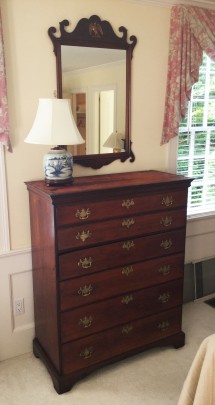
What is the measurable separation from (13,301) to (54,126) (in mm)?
1223

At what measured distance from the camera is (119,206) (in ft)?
7.03

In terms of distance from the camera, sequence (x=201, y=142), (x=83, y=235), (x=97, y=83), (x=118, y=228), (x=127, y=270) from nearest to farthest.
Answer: (x=83, y=235) < (x=118, y=228) < (x=127, y=270) < (x=97, y=83) < (x=201, y=142)

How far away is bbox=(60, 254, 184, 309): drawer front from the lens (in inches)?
82.7

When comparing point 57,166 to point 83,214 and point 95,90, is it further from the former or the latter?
point 95,90

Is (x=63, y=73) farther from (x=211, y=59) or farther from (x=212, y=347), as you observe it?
(x=212, y=347)

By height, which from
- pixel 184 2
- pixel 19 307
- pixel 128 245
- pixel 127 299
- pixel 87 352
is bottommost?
pixel 87 352

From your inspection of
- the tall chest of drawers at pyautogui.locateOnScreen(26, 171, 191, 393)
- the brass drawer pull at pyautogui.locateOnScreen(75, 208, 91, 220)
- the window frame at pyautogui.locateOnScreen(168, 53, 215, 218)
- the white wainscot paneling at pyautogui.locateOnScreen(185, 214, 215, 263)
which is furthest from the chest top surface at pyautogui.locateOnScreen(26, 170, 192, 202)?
the white wainscot paneling at pyautogui.locateOnScreen(185, 214, 215, 263)

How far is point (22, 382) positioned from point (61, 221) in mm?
1092

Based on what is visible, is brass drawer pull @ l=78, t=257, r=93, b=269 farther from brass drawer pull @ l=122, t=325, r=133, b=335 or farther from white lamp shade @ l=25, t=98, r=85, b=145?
white lamp shade @ l=25, t=98, r=85, b=145

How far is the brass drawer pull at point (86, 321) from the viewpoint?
2.18 meters

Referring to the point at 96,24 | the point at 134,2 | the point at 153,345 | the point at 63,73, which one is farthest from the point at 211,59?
the point at 153,345

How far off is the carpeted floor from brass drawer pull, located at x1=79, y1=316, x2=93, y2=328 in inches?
15.3

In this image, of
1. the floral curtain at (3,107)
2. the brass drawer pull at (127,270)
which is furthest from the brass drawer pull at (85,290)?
the floral curtain at (3,107)

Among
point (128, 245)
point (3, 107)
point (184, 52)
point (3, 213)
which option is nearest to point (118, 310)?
point (128, 245)
